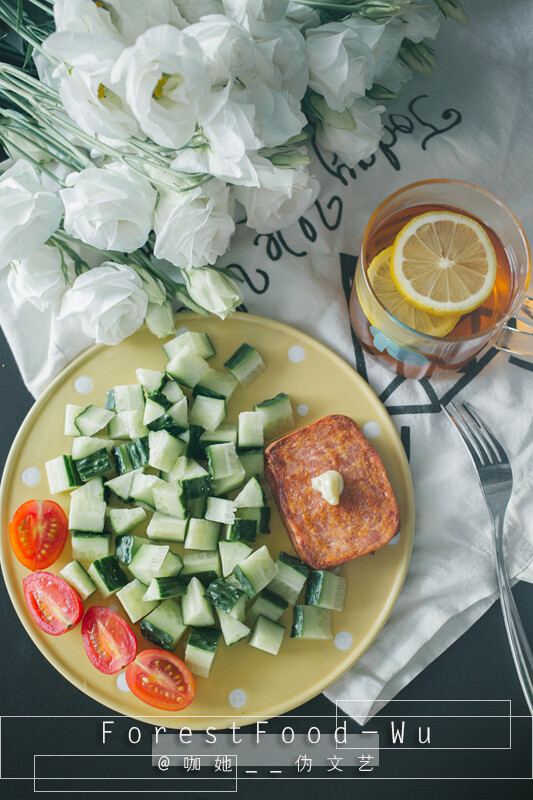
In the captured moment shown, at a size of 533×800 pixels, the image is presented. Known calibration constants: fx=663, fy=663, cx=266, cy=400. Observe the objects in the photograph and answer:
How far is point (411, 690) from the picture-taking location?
6.47 feet

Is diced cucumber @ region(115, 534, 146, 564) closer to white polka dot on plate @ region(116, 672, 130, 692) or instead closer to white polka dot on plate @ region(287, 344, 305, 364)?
white polka dot on plate @ region(116, 672, 130, 692)

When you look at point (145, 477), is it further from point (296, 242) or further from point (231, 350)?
point (296, 242)

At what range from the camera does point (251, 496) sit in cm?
186

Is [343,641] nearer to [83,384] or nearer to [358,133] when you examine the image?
[83,384]

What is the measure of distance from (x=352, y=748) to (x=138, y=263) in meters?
1.56

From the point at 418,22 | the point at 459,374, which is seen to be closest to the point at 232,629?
the point at 459,374

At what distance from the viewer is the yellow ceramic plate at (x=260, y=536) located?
6.07 feet

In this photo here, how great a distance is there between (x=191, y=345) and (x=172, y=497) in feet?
1.46

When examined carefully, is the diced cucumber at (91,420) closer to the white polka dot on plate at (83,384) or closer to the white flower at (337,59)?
the white polka dot on plate at (83,384)

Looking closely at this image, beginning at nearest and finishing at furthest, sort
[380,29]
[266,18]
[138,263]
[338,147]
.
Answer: [266,18] → [380,29] → [338,147] → [138,263]

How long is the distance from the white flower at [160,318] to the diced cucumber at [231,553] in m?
0.63

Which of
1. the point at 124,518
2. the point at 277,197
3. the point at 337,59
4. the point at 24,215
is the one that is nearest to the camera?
the point at 337,59

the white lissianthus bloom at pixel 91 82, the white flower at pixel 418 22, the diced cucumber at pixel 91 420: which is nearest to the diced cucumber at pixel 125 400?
the diced cucumber at pixel 91 420

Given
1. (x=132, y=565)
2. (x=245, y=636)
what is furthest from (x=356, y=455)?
(x=132, y=565)
